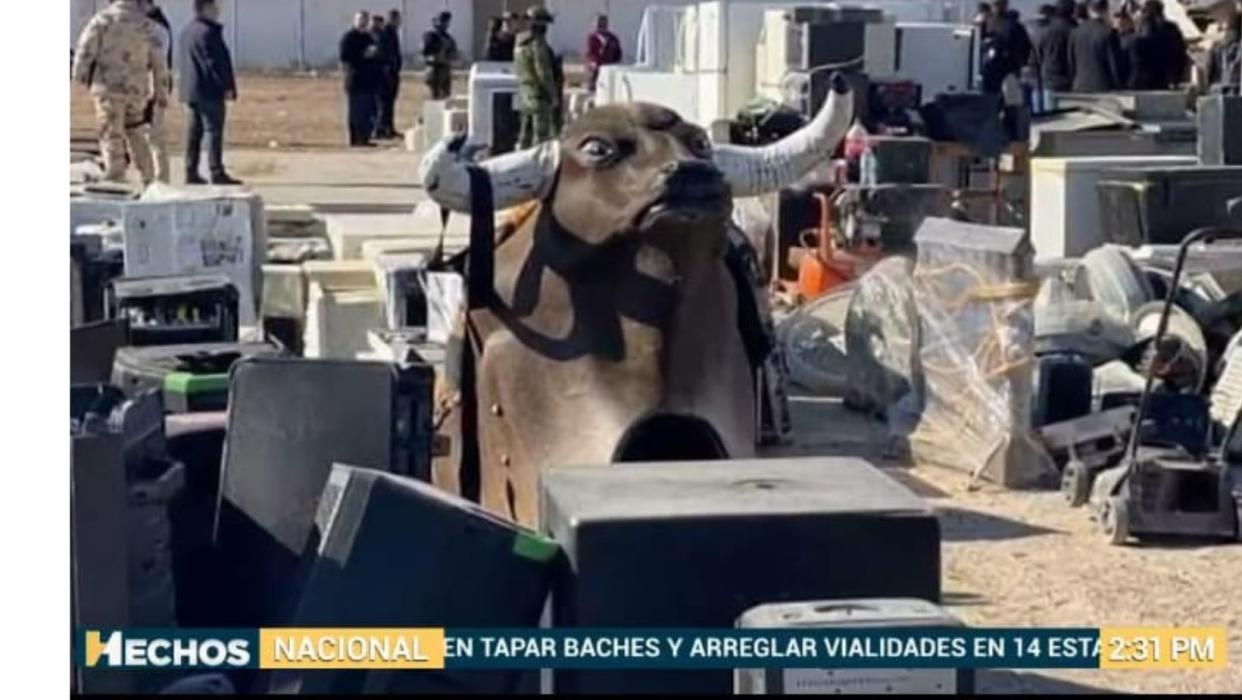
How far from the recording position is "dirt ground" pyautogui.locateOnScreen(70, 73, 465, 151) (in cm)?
3253

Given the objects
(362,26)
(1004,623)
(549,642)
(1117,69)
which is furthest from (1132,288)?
(362,26)

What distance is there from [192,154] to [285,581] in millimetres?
16292

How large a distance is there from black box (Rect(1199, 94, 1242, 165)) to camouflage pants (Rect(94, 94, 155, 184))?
7719 millimetres

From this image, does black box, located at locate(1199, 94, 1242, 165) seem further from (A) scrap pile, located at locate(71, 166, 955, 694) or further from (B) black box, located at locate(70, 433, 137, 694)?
(B) black box, located at locate(70, 433, 137, 694)

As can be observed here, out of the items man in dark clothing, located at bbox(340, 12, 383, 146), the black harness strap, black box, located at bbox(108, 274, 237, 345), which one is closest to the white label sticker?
the black harness strap

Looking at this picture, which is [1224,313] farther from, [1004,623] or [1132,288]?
[1004,623]

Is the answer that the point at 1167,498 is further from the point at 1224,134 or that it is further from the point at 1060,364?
the point at 1224,134

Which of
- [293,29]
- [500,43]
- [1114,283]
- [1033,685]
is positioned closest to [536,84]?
[500,43]

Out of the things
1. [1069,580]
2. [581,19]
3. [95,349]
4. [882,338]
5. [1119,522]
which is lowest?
[1069,580]

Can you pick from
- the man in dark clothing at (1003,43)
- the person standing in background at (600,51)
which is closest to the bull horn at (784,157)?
Result: the man in dark clothing at (1003,43)

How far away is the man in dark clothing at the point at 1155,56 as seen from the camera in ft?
91.4

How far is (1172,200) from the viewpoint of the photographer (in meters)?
16.2

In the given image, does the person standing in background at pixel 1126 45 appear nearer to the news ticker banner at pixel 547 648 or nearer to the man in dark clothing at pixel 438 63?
the man in dark clothing at pixel 438 63

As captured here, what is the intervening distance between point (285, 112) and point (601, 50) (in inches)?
315
